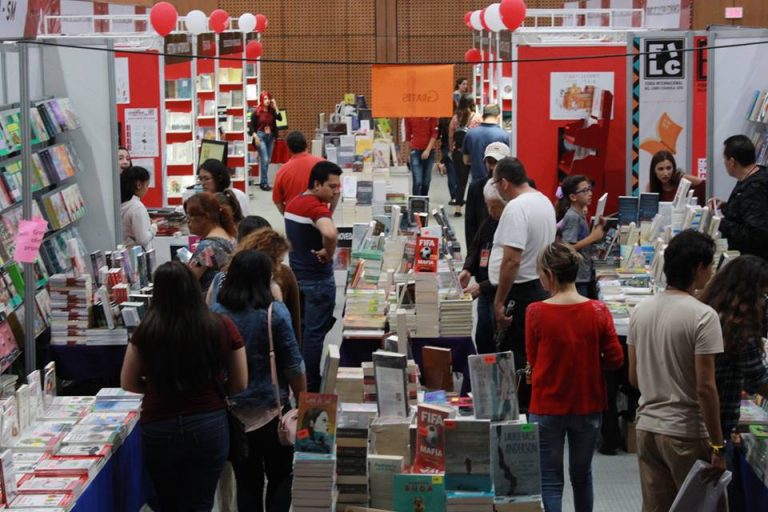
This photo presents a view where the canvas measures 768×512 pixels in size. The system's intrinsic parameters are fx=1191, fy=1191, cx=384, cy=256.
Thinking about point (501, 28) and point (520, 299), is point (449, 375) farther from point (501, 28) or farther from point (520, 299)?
point (501, 28)

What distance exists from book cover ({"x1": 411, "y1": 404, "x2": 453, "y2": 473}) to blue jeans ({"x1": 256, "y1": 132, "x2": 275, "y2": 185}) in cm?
1459

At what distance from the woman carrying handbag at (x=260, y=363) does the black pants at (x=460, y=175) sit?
33.7ft

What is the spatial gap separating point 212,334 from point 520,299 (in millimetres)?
2579

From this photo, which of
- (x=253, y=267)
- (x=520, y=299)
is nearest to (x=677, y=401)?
(x=253, y=267)

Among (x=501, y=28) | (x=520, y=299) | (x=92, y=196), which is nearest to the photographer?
(x=520, y=299)

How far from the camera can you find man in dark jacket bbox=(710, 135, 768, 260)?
277 inches

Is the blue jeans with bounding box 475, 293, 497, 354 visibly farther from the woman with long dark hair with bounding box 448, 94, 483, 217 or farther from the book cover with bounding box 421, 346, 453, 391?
the woman with long dark hair with bounding box 448, 94, 483, 217

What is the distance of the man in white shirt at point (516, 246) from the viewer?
620 cm

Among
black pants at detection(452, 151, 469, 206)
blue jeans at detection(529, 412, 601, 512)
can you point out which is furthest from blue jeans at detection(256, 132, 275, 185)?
blue jeans at detection(529, 412, 601, 512)

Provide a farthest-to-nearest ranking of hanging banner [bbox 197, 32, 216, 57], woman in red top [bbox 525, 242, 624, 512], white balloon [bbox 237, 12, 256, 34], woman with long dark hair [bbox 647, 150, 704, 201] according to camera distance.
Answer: white balloon [bbox 237, 12, 256, 34]
hanging banner [bbox 197, 32, 216, 57]
woman with long dark hair [bbox 647, 150, 704, 201]
woman in red top [bbox 525, 242, 624, 512]

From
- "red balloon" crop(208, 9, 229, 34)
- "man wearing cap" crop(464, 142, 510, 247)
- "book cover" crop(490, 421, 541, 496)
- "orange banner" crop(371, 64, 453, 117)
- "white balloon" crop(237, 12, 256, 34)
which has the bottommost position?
"book cover" crop(490, 421, 541, 496)

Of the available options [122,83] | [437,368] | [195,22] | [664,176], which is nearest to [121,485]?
[437,368]

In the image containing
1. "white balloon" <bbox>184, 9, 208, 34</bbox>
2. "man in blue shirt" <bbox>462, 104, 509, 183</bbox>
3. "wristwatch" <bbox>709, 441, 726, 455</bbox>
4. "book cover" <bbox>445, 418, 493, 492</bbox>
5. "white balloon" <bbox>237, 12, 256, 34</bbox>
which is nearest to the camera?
"book cover" <bbox>445, 418, 493, 492</bbox>

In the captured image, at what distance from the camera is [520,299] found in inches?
253
